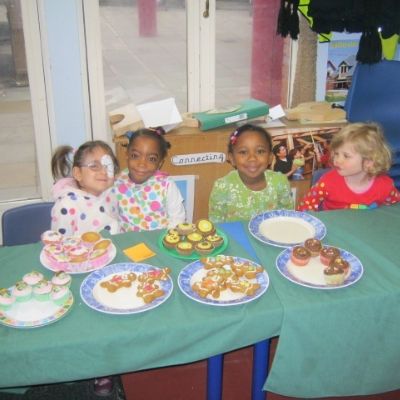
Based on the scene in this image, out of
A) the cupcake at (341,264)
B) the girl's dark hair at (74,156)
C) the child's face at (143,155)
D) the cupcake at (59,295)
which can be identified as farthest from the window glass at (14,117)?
the cupcake at (341,264)

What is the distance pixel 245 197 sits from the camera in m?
2.34

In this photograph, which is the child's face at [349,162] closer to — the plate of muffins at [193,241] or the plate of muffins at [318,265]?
the plate of muffins at [318,265]

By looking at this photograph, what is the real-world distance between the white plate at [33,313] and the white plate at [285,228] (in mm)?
762

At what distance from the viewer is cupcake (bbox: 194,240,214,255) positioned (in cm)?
175

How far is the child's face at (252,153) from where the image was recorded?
89.8 inches

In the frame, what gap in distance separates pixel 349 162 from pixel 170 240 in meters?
0.96

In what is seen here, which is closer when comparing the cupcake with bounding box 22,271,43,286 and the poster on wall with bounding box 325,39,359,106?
the cupcake with bounding box 22,271,43,286

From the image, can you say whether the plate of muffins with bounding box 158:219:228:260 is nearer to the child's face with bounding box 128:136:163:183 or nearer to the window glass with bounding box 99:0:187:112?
the child's face with bounding box 128:136:163:183

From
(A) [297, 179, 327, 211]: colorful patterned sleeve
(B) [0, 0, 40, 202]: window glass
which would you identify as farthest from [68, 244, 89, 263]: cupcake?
(B) [0, 0, 40, 202]: window glass

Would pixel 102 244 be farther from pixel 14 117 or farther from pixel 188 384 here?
pixel 14 117

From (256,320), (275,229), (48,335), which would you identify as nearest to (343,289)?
(256,320)

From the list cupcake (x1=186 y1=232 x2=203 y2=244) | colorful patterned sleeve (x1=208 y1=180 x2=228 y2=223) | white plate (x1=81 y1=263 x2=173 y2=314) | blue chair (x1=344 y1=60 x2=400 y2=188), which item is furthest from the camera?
blue chair (x1=344 y1=60 x2=400 y2=188)

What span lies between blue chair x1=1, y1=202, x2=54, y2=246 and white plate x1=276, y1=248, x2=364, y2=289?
1032 mm

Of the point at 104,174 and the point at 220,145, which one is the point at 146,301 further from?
the point at 220,145
